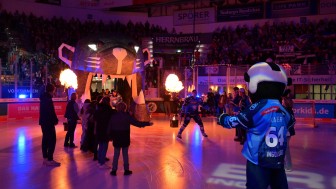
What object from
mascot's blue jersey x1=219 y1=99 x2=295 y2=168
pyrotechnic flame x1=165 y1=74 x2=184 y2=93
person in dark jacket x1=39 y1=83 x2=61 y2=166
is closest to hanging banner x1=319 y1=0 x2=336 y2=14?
pyrotechnic flame x1=165 y1=74 x2=184 y2=93

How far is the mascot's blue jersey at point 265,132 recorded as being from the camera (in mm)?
4242

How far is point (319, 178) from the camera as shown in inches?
297

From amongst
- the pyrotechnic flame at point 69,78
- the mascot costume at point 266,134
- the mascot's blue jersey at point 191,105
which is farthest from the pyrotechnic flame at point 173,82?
the mascot costume at point 266,134

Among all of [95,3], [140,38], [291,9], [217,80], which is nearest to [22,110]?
[217,80]

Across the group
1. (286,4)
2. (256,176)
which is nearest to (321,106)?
(286,4)

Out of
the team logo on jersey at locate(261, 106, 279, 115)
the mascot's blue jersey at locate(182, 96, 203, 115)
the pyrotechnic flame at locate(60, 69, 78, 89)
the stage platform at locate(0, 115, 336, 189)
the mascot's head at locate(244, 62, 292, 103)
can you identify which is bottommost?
the stage platform at locate(0, 115, 336, 189)

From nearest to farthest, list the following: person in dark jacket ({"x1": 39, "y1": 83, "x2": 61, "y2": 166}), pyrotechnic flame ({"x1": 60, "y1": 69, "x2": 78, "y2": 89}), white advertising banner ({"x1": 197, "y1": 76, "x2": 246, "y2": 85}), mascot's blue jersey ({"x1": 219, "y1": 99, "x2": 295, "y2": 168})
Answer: mascot's blue jersey ({"x1": 219, "y1": 99, "x2": 295, "y2": 168})
person in dark jacket ({"x1": 39, "y1": 83, "x2": 61, "y2": 166})
pyrotechnic flame ({"x1": 60, "y1": 69, "x2": 78, "y2": 89})
white advertising banner ({"x1": 197, "y1": 76, "x2": 246, "y2": 85})

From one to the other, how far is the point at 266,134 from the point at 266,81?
0.61 m

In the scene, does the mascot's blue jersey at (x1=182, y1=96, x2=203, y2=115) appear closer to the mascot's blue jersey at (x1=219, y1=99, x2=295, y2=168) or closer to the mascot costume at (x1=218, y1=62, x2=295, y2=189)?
the mascot costume at (x1=218, y1=62, x2=295, y2=189)

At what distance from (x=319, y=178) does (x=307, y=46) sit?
52.3ft

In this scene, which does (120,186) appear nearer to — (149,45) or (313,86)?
(313,86)

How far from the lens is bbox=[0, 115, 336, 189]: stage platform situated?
6973 millimetres

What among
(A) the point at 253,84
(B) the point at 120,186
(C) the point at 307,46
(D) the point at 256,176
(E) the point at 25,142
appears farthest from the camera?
(C) the point at 307,46

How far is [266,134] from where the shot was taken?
4270 mm
